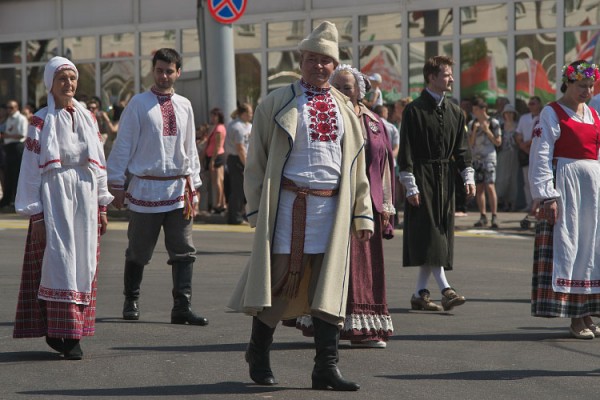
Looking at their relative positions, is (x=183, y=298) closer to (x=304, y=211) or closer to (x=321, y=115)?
(x=304, y=211)

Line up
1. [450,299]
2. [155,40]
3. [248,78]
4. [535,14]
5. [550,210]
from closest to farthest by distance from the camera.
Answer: [550,210]
[450,299]
[535,14]
[248,78]
[155,40]

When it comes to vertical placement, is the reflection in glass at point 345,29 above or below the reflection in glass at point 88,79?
above

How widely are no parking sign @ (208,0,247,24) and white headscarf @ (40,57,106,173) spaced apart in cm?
1317

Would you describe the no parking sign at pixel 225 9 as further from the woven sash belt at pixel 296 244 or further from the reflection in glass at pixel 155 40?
the woven sash belt at pixel 296 244

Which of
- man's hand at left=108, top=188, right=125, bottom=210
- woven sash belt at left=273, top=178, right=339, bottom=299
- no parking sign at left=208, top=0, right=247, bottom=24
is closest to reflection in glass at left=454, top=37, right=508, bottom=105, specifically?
no parking sign at left=208, top=0, right=247, bottom=24

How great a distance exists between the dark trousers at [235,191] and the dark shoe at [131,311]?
10.4 m

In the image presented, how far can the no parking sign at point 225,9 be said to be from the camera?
21.7 m

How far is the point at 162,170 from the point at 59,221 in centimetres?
163

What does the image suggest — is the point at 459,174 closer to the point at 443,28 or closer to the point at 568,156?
the point at 568,156

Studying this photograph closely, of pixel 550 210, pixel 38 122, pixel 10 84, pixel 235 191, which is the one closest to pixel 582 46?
pixel 235 191

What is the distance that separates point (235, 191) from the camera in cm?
2080

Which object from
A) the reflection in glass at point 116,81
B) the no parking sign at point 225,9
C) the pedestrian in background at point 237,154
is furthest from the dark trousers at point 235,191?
the reflection in glass at point 116,81

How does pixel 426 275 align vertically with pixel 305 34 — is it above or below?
below

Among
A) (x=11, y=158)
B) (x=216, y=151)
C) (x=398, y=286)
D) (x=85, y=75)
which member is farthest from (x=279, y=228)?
(x=85, y=75)
